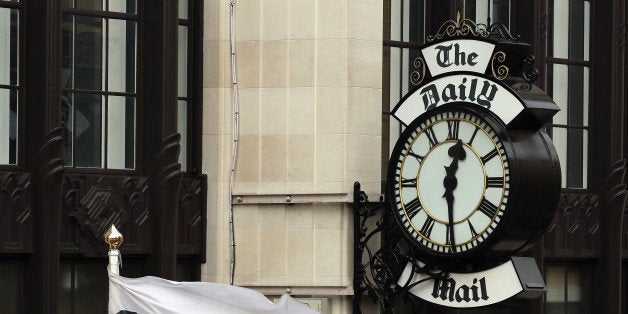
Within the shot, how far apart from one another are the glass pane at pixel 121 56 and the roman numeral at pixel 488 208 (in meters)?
3.85

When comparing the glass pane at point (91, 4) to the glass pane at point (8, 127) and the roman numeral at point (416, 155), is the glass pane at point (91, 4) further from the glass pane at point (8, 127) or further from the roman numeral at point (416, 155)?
the roman numeral at point (416, 155)

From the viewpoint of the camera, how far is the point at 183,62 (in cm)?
2036

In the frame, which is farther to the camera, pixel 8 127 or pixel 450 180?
pixel 450 180

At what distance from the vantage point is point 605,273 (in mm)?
22844

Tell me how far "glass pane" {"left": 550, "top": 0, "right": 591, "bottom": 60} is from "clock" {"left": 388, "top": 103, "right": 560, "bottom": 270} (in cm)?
378

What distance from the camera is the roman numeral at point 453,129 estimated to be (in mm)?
19297

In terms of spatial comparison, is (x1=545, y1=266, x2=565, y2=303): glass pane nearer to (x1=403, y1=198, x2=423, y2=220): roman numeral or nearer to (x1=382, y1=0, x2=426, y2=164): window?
(x1=382, y1=0, x2=426, y2=164): window

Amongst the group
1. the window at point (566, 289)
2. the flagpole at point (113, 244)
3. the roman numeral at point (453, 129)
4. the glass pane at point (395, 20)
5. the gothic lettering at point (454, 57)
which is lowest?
the window at point (566, 289)

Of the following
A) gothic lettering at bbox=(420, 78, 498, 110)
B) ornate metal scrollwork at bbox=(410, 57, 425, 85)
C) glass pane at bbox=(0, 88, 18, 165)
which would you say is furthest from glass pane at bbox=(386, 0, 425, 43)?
glass pane at bbox=(0, 88, 18, 165)

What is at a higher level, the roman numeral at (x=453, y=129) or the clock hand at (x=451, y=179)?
the roman numeral at (x=453, y=129)

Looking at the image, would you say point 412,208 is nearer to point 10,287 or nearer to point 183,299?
point 183,299

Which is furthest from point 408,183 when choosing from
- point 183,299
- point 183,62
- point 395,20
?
point 183,299

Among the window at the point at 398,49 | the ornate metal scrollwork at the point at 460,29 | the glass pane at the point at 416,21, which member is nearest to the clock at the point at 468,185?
the ornate metal scrollwork at the point at 460,29

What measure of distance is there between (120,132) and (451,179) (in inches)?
136
